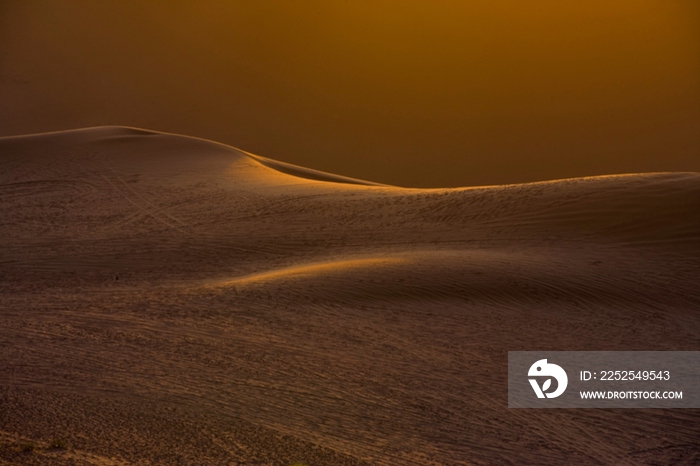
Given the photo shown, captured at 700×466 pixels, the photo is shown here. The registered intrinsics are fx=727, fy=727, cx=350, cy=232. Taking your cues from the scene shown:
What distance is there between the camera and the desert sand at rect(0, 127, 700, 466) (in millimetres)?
5461

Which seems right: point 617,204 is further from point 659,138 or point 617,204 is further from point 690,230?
point 659,138

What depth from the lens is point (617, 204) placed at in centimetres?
1421

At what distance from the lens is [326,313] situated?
9531 mm

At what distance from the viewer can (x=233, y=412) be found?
5.91 metres

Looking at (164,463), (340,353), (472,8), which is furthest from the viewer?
(472,8)

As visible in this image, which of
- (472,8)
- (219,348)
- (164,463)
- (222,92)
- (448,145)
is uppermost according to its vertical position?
(472,8)

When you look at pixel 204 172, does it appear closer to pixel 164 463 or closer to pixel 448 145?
pixel 164 463

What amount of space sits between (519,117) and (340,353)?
2504 inches

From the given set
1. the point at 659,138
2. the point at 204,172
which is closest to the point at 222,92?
the point at 659,138

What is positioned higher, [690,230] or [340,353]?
[690,230]

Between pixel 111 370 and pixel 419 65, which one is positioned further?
pixel 419 65

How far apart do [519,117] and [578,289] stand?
197ft

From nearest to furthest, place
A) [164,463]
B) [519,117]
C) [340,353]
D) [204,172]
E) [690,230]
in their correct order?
1. [164,463]
2. [340,353]
3. [690,230]
4. [204,172]
5. [519,117]

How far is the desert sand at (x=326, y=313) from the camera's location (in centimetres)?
546
